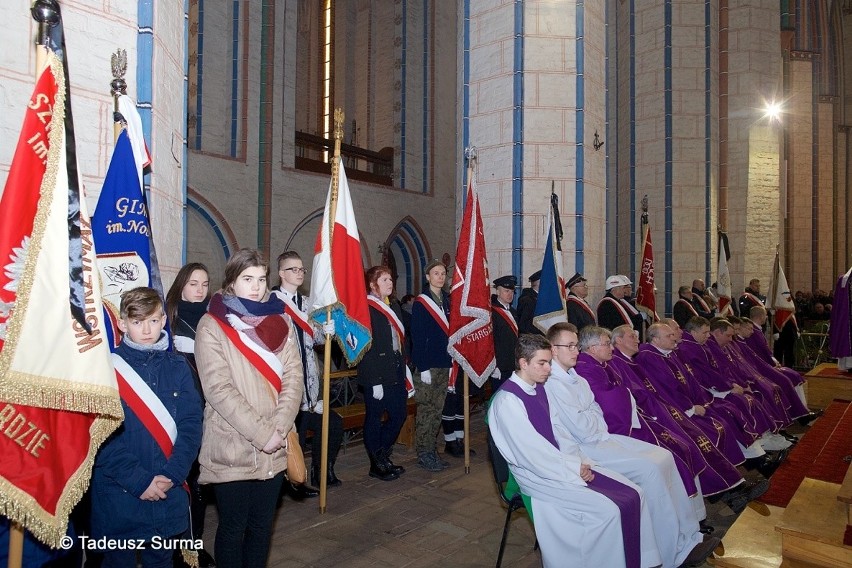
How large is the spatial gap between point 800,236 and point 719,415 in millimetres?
15665

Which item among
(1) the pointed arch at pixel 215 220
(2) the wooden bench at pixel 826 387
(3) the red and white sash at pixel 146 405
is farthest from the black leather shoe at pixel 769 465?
(1) the pointed arch at pixel 215 220

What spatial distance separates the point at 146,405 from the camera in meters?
2.48

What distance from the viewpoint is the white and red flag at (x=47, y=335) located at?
186 cm

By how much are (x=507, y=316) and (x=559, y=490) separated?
2771 mm

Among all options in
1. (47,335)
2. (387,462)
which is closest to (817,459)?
(387,462)

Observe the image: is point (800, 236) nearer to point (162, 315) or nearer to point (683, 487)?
point (683, 487)

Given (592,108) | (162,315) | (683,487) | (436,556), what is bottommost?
(436,556)

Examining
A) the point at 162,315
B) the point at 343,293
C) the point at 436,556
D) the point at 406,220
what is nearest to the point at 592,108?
the point at 343,293

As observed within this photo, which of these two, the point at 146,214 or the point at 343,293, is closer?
the point at 146,214

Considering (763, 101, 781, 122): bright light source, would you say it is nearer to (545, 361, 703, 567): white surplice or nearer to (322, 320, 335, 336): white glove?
(545, 361, 703, 567): white surplice

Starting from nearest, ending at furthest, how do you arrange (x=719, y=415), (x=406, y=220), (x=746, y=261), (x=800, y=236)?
(x=719, y=415) < (x=746, y=261) < (x=406, y=220) < (x=800, y=236)

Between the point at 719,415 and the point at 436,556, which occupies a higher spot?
the point at 719,415

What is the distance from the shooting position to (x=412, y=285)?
46.7 ft

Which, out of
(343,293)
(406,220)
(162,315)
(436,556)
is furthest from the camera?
(406,220)
